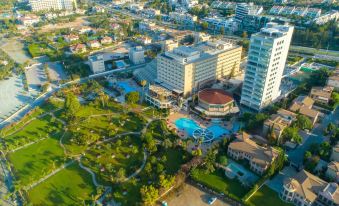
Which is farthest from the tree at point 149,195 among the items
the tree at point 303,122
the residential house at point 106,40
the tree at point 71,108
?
the residential house at point 106,40

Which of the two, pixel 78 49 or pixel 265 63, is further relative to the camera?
pixel 78 49

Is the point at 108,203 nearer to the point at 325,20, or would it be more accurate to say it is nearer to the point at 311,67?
the point at 311,67

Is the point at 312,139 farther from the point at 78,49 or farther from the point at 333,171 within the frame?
the point at 78,49

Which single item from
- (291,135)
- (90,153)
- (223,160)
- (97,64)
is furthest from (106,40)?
(291,135)

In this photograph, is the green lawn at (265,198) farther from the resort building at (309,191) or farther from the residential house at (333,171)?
the residential house at (333,171)

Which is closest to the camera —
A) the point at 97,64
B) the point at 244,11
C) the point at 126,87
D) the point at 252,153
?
the point at 252,153

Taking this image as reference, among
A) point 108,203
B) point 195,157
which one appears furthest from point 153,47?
point 108,203
